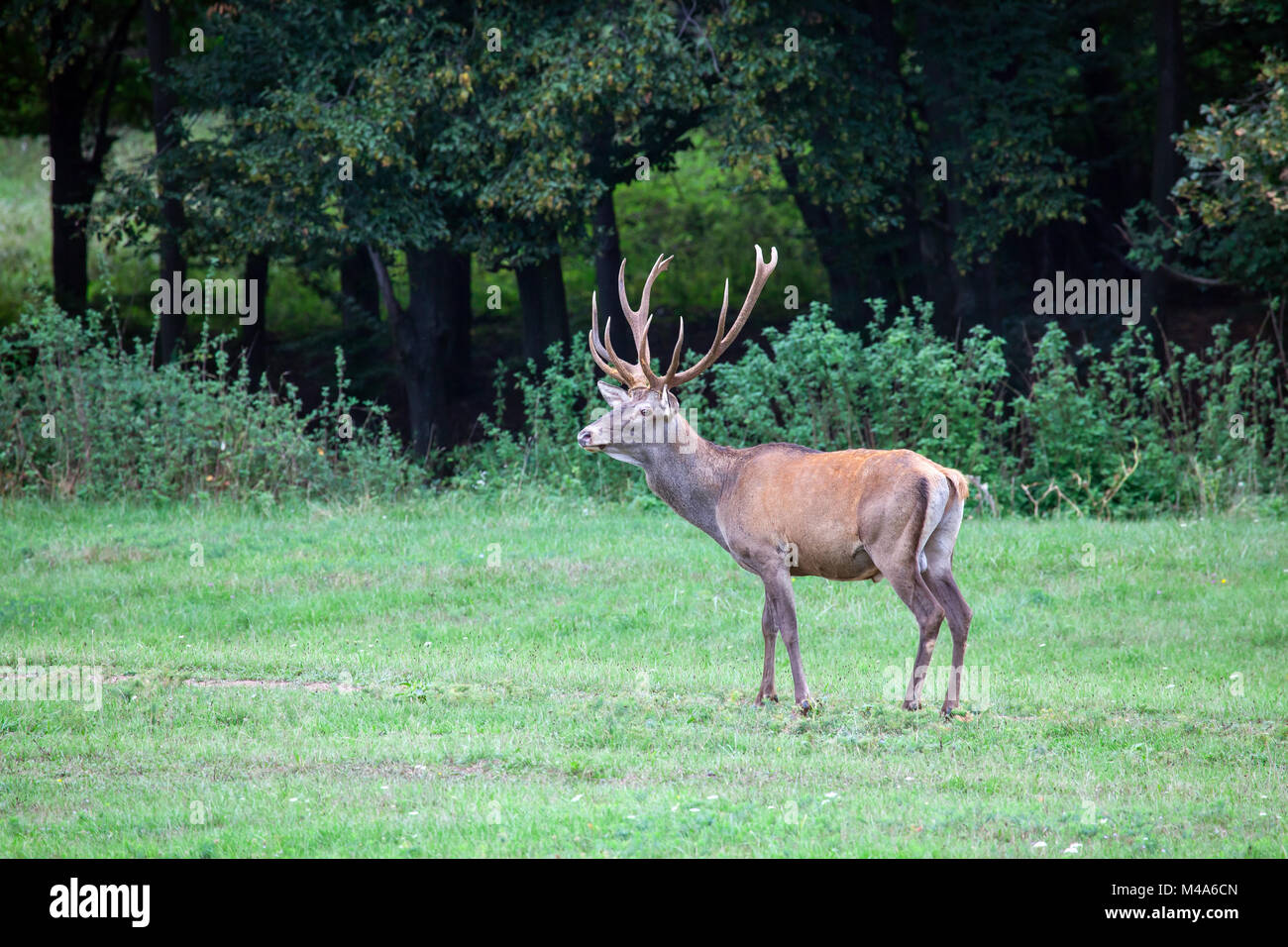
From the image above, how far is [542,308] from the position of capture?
69.9ft

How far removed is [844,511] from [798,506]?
0.31 metres

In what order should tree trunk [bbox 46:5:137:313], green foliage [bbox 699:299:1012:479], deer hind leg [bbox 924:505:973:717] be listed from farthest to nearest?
tree trunk [bbox 46:5:137:313]
green foliage [bbox 699:299:1012:479]
deer hind leg [bbox 924:505:973:717]

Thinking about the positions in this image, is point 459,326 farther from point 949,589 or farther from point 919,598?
point 919,598

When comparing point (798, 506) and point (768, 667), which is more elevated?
point (798, 506)

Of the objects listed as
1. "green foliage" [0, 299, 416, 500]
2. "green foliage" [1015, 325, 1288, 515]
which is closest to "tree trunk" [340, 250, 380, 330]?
"green foliage" [0, 299, 416, 500]

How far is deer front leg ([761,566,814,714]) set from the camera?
8.49 meters

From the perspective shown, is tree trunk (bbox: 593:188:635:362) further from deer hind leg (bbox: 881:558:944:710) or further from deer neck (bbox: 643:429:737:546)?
deer hind leg (bbox: 881:558:944:710)

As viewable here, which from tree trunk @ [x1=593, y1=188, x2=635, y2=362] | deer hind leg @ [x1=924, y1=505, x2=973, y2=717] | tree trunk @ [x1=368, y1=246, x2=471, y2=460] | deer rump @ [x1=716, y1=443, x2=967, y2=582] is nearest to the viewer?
deer rump @ [x1=716, y1=443, x2=967, y2=582]

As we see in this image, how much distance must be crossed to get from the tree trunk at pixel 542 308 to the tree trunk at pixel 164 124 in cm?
483

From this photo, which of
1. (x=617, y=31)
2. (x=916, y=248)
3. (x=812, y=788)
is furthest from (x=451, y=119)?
(x=812, y=788)

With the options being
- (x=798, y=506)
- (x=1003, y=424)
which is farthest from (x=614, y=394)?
(x=1003, y=424)

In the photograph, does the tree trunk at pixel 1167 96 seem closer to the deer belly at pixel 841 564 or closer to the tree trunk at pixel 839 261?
the tree trunk at pixel 839 261

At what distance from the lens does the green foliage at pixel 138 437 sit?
15.7 metres

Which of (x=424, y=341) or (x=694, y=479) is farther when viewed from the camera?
(x=424, y=341)
